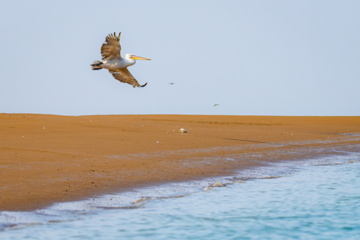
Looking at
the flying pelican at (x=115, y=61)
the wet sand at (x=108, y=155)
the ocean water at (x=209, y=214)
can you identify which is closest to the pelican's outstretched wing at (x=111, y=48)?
the flying pelican at (x=115, y=61)

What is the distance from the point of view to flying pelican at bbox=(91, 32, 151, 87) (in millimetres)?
13086

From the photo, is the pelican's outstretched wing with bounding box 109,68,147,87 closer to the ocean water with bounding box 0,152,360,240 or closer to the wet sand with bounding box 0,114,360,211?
the wet sand with bounding box 0,114,360,211

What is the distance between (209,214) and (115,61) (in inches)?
286

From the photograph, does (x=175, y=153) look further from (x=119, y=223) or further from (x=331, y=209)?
(x=119, y=223)

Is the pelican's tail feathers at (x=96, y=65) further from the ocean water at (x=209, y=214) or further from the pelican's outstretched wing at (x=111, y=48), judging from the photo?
the ocean water at (x=209, y=214)

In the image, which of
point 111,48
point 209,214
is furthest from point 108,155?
point 209,214

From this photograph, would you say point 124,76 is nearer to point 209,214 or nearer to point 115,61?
point 115,61

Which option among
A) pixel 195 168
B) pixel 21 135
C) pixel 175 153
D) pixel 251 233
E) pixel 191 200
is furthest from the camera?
pixel 21 135

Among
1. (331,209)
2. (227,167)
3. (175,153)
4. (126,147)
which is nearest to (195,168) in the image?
(227,167)

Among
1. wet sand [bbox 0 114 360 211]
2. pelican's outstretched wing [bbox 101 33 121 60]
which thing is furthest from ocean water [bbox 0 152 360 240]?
pelican's outstretched wing [bbox 101 33 121 60]

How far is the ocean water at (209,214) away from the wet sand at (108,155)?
0.54 metres

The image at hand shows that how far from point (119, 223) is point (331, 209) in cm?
333

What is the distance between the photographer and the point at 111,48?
13156 mm

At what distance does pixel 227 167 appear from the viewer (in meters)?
11.4
